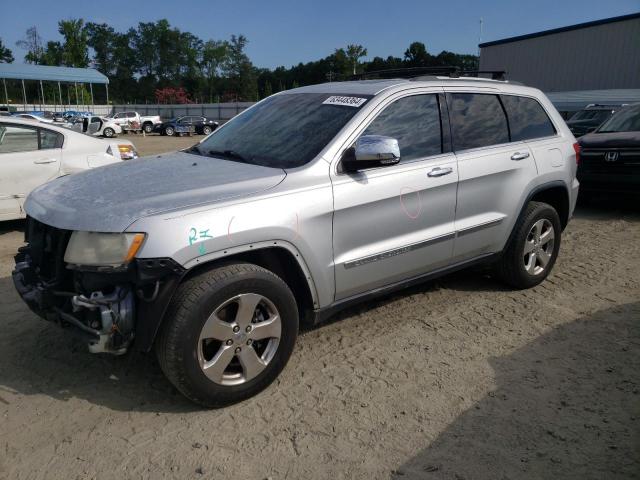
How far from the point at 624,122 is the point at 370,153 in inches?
287

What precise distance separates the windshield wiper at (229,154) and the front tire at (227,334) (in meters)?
0.94

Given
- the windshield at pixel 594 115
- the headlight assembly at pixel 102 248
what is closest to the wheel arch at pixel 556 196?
the headlight assembly at pixel 102 248

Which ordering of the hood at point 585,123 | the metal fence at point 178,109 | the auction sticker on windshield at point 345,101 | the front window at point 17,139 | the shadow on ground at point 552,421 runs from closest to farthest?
the shadow on ground at point 552,421 < the auction sticker on windshield at point 345,101 < the front window at point 17,139 < the hood at point 585,123 < the metal fence at point 178,109

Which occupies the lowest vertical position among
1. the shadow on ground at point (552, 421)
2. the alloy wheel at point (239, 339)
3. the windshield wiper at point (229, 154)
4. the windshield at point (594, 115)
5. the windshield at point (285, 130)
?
the shadow on ground at point (552, 421)

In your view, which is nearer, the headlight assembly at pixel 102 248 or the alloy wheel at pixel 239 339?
the headlight assembly at pixel 102 248

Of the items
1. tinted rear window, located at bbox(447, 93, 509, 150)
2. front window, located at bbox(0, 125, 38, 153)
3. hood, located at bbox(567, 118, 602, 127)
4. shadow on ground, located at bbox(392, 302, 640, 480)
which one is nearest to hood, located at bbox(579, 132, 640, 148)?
tinted rear window, located at bbox(447, 93, 509, 150)

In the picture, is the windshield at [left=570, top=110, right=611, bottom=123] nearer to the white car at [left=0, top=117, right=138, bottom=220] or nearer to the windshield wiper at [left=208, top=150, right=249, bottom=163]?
the white car at [left=0, top=117, right=138, bottom=220]

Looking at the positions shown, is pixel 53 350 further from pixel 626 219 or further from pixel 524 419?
pixel 626 219

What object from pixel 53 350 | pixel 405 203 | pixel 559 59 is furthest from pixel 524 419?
pixel 559 59

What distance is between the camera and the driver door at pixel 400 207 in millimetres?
3246

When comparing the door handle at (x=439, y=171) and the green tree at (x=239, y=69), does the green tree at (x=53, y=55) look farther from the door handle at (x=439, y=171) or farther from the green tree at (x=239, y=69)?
the door handle at (x=439, y=171)

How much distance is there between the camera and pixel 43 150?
667cm

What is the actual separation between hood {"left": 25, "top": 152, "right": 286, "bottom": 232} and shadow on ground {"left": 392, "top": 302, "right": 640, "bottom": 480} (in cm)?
168

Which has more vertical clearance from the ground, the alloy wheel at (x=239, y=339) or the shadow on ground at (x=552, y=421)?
the alloy wheel at (x=239, y=339)
